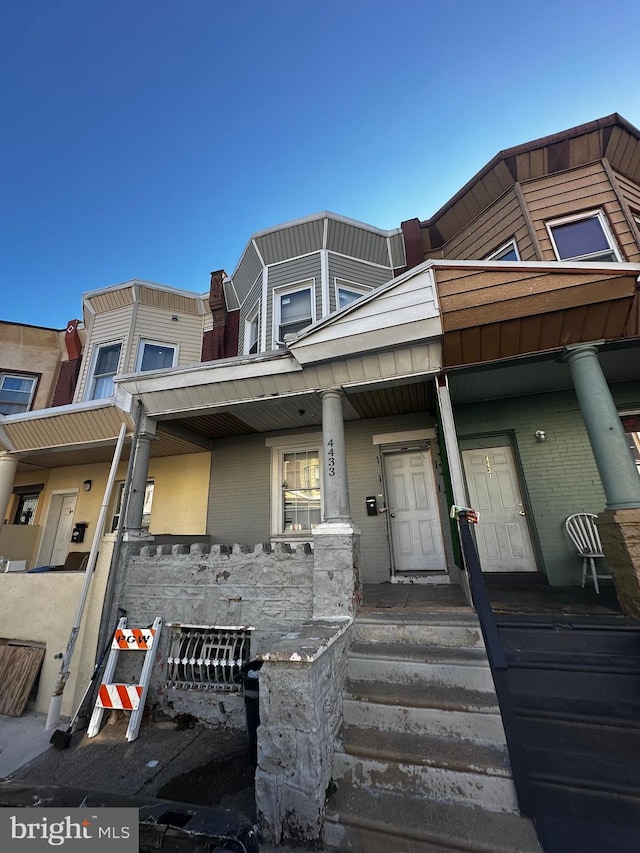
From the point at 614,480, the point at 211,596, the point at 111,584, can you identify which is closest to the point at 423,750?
the point at 211,596

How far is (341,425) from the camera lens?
14.6ft

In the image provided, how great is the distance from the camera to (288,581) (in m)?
4.04

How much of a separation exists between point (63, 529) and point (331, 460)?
26.0 feet

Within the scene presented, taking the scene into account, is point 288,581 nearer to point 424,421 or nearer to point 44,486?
point 424,421

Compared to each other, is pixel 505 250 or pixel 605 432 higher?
pixel 505 250

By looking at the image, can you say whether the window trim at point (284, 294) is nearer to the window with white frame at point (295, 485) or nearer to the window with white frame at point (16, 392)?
the window with white frame at point (295, 485)

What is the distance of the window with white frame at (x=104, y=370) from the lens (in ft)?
27.2

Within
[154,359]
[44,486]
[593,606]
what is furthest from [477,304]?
[44,486]

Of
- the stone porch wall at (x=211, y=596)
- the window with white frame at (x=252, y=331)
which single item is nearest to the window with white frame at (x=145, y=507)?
the stone porch wall at (x=211, y=596)

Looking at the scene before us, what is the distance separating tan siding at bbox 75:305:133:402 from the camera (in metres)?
8.40

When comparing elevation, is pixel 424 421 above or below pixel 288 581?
above

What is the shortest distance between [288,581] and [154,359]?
6.68 m

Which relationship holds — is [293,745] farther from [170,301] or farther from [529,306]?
[170,301]

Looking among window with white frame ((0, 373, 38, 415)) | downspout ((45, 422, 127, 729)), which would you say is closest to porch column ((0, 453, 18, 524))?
window with white frame ((0, 373, 38, 415))
